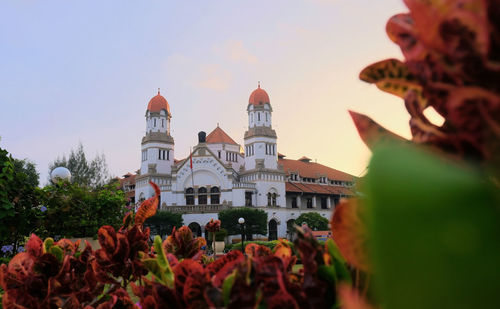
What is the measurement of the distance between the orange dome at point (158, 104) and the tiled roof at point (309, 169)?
45.0 ft

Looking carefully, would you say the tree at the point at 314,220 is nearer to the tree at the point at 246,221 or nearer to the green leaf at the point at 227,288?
the tree at the point at 246,221

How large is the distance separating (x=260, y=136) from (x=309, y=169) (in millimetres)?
9876

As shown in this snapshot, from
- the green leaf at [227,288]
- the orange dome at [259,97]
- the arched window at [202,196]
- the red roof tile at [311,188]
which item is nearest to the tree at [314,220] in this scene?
the red roof tile at [311,188]

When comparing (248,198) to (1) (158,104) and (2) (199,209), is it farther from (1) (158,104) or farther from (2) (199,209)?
(1) (158,104)

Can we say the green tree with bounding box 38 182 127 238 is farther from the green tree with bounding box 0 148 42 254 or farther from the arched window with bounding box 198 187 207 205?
the arched window with bounding box 198 187 207 205

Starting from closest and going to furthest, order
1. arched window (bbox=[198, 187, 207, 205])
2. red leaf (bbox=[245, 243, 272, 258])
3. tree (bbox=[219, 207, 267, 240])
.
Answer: red leaf (bbox=[245, 243, 272, 258]), tree (bbox=[219, 207, 267, 240]), arched window (bbox=[198, 187, 207, 205])

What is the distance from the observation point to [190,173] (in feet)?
108

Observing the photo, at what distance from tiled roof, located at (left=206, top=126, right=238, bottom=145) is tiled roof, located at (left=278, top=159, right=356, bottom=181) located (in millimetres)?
6205

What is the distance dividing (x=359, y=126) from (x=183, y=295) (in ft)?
1.50

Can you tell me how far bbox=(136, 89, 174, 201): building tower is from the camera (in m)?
34.5

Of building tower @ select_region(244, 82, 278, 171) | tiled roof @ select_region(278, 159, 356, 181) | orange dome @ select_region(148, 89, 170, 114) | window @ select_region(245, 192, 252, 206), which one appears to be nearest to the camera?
window @ select_region(245, 192, 252, 206)

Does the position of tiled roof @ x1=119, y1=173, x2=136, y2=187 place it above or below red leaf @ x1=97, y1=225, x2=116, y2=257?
above

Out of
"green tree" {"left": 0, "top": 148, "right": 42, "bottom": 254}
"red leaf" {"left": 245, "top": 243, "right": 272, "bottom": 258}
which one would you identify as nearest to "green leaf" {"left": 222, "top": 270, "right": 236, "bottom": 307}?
"red leaf" {"left": 245, "top": 243, "right": 272, "bottom": 258}

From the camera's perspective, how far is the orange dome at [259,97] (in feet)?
114
